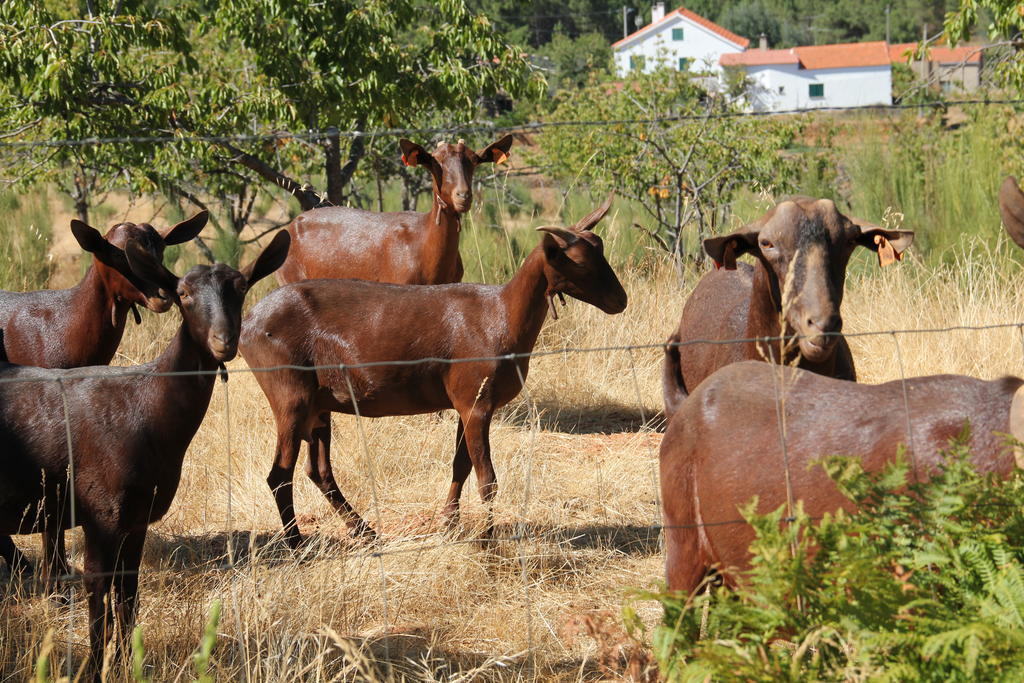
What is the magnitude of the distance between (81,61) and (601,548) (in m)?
6.50

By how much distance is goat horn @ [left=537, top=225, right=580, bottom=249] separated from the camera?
19.6 ft

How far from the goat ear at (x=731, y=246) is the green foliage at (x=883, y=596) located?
6.19ft

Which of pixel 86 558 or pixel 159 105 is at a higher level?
pixel 159 105

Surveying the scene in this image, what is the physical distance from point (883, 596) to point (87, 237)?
3432mm

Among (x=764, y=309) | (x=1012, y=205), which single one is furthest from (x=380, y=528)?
(x=1012, y=205)

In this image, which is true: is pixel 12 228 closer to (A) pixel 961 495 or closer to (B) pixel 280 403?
(B) pixel 280 403

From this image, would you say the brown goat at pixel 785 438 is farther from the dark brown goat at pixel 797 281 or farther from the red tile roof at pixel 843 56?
the red tile roof at pixel 843 56

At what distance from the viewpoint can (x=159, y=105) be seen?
9.70 m

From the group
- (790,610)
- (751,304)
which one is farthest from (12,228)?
(790,610)

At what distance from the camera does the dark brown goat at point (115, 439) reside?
4.18m

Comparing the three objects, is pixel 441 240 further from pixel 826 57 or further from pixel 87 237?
pixel 826 57

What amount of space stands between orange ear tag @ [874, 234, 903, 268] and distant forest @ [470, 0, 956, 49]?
221 ft

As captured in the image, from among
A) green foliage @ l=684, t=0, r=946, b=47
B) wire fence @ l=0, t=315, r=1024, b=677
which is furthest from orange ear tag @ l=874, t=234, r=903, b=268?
green foliage @ l=684, t=0, r=946, b=47

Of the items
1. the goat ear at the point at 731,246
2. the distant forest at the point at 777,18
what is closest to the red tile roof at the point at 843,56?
the distant forest at the point at 777,18
